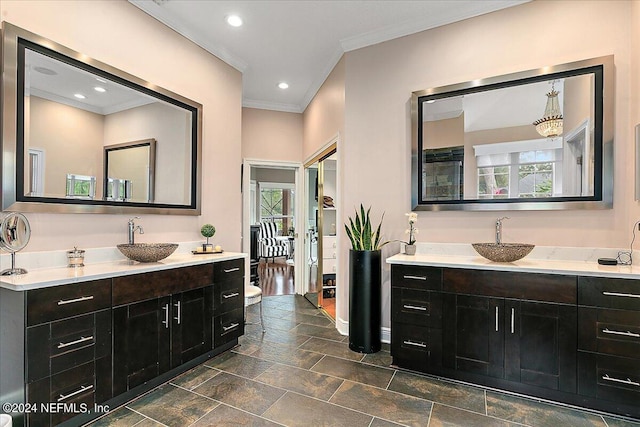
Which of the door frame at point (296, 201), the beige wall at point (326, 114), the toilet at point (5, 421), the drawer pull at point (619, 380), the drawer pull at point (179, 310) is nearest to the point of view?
the toilet at point (5, 421)

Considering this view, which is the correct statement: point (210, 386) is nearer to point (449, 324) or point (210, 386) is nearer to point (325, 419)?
point (325, 419)

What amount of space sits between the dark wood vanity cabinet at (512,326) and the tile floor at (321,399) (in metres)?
0.19

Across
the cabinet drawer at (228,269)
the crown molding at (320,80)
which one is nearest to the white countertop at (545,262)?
the cabinet drawer at (228,269)

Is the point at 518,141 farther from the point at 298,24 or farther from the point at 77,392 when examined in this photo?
the point at 77,392

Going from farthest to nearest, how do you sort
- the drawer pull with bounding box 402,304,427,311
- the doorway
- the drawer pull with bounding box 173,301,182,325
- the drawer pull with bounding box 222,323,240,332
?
the doorway, the drawer pull with bounding box 222,323,240,332, the drawer pull with bounding box 402,304,427,311, the drawer pull with bounding box 173,301,182,325

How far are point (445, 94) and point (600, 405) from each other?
99.9 inches

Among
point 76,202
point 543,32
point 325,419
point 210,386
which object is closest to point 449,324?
point 325,419

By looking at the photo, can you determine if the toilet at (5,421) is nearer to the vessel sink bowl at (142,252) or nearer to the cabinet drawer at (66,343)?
the cabinet drawer at (66,343)

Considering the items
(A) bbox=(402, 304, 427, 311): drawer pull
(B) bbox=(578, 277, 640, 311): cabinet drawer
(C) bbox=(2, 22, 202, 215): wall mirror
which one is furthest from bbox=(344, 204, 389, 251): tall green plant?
(C) bbox=(2, 22, 202, 215): wall mirror

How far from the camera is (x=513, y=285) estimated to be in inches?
88.4

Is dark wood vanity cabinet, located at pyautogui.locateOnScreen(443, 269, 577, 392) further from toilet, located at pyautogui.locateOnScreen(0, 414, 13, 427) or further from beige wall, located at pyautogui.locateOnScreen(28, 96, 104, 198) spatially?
beige wall, located at pyautogui.locateOnScreen(28, 96, 104, 198)

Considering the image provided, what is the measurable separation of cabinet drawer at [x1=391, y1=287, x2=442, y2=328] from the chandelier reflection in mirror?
61.5 inches

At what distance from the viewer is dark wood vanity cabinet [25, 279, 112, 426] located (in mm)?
1658

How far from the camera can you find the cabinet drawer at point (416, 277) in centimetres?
249
